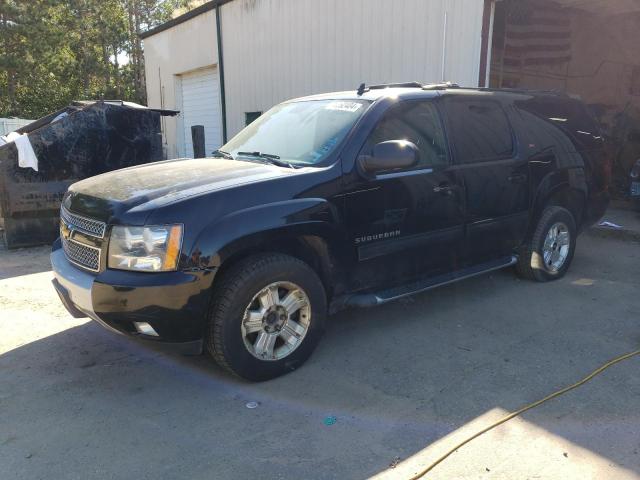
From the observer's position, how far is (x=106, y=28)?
32.0 meters

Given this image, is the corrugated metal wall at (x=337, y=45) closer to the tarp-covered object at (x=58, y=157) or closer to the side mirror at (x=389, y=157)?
the tarp-covered object at (x=58, y=157)

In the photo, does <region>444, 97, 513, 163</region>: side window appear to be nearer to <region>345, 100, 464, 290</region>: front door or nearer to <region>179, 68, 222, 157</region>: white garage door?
<region>345, 100, 464, 290</region>: front door

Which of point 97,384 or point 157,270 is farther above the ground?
point 157,270

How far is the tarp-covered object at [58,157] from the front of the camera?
7121mm

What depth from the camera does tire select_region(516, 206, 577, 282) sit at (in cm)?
531

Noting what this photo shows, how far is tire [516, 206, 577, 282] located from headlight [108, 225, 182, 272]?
369 cm

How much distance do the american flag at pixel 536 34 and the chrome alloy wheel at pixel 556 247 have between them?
533 centimetres

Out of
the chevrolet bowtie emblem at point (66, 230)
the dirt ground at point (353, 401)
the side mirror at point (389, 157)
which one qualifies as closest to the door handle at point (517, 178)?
the dirt ground at point (353, 401)

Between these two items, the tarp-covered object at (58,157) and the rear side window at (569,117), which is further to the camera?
the tarp-covered object at (58,157)

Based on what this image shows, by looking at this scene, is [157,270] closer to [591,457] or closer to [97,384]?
[97,384]

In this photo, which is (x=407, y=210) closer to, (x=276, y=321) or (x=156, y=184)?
(x=276, y=321)

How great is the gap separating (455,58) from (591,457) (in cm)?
637

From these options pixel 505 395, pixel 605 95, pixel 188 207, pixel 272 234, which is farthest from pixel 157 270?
pixel 605 95

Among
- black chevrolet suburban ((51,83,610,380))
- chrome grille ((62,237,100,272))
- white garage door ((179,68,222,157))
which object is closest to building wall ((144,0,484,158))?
white garage door ((179,68,222,157))
